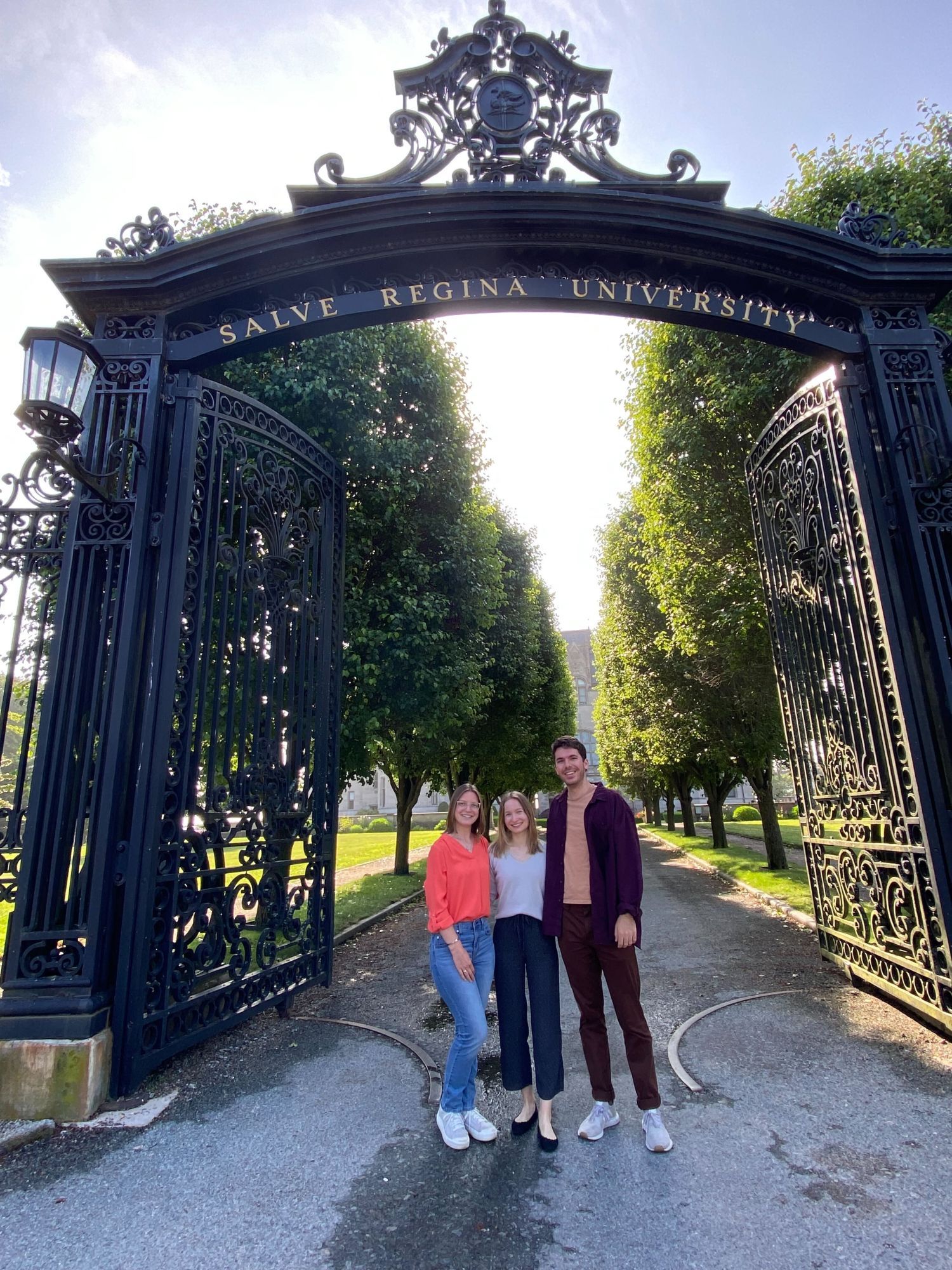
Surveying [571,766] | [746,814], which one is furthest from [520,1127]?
[746,814]

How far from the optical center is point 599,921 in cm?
397

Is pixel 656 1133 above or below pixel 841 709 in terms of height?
below

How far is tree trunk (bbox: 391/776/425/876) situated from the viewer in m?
18.6

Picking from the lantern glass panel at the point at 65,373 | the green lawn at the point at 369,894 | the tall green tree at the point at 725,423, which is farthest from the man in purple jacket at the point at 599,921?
the tall green tree at the point at 725,423

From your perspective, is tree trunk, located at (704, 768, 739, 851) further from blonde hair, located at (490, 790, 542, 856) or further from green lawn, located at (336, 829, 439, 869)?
blonde hair, located at (490, 790, 542, 856)

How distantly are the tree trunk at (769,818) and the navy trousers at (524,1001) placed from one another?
14360 millimetres

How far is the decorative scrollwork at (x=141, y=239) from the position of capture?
5.68 meters

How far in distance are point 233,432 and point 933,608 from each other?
225 inches

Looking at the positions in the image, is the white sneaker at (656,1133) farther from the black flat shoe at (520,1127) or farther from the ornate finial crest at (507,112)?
the ornate finial crest at (507,112)

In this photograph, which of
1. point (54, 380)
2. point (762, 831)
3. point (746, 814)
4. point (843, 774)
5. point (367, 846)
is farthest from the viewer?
point (746, 814)

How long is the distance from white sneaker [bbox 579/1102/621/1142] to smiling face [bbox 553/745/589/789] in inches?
69.4

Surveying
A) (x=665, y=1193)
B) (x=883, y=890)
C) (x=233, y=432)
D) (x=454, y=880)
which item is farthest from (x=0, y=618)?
(x=883, y=890)

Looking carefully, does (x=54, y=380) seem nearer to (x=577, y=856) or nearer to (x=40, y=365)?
(x=40, y=365)

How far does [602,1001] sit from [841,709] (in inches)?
147
